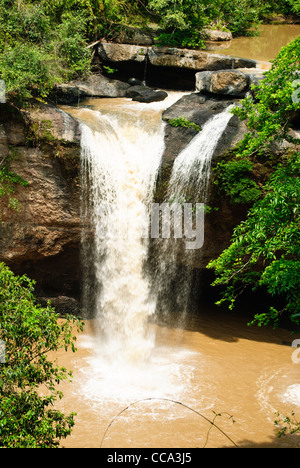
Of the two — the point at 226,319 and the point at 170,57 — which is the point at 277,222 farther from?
the point at 170,57

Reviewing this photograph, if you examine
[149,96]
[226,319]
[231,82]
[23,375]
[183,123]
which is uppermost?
[231,82]

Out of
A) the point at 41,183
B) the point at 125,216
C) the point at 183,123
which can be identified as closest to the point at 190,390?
the point at 125,216

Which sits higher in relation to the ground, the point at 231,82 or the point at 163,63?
the point at 163,63

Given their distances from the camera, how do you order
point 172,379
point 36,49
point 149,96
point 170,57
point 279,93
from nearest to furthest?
point 279,93 → point 172,379 → point 36,49 → point 149,96 → point 170,57

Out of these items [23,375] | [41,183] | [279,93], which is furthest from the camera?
[41,183]

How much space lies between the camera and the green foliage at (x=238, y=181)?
1148cm

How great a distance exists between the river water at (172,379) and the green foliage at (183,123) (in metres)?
0.56

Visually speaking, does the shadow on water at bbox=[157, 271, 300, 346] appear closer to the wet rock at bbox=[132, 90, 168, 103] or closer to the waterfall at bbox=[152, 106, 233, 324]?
the waterfall at bbox=[152, 106, 233, 324]

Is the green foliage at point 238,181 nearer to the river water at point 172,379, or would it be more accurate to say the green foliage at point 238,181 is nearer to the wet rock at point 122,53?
the river water at point 172,379

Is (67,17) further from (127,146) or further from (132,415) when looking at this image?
(132,415)

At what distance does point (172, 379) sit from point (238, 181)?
5.05m

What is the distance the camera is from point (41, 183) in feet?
39.3

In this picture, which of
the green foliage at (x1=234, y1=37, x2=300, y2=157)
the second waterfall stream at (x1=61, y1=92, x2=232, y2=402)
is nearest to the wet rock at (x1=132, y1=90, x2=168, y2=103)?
the second waterfall stream at (x1=61, y1=92, x2=232, y2=402)

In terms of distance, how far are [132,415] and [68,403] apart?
1310 mm
